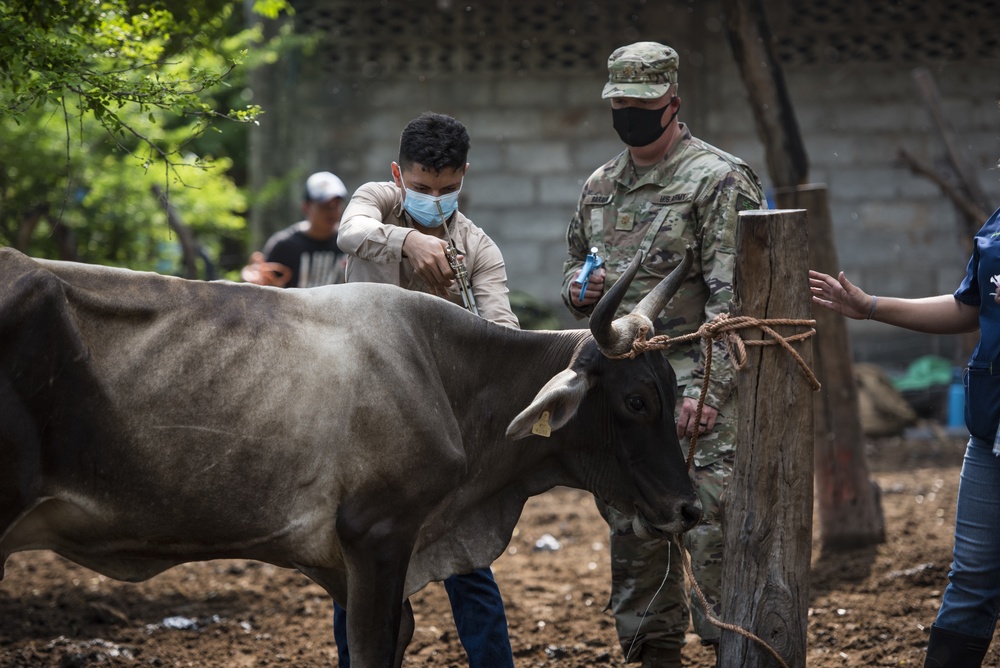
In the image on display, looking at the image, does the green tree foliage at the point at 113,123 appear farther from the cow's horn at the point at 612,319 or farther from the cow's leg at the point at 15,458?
the cow's horn at the point at 612,319

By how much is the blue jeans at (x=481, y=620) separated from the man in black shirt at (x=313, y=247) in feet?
11.7

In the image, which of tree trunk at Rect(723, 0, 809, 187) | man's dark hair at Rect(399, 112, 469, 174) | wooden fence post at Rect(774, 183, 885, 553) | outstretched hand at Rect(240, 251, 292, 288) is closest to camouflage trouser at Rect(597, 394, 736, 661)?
man's dark hair at Rect(399, 112, 469, 174)

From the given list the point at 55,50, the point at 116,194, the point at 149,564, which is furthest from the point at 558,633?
the point at 116,194

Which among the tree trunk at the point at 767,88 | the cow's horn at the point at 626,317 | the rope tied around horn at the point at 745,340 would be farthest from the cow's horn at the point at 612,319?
the tree trunk at the point at 767,88

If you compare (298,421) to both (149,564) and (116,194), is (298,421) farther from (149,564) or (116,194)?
(116,194)

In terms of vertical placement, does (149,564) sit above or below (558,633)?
above

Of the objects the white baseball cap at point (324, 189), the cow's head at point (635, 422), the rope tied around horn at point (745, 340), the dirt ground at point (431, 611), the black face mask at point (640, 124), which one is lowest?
the dirt ground at point (431, 611)

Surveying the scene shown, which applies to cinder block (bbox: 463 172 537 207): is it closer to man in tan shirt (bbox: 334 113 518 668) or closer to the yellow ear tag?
man in tan shirt (bbox: 334 113 518 668)

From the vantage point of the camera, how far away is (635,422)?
3766 millimetres

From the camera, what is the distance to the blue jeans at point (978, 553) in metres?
3.47

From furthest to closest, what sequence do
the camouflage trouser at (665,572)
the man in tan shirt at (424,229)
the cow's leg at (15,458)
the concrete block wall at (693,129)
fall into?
the concrete block wall at (693,129) → the camouflage trouser at (665,572) → the man in tan shirt at (424,229) → the cow's leg at (15,458)

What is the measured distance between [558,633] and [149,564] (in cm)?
233

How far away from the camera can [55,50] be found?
13.1ft

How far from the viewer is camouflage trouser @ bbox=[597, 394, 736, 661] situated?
421cm
